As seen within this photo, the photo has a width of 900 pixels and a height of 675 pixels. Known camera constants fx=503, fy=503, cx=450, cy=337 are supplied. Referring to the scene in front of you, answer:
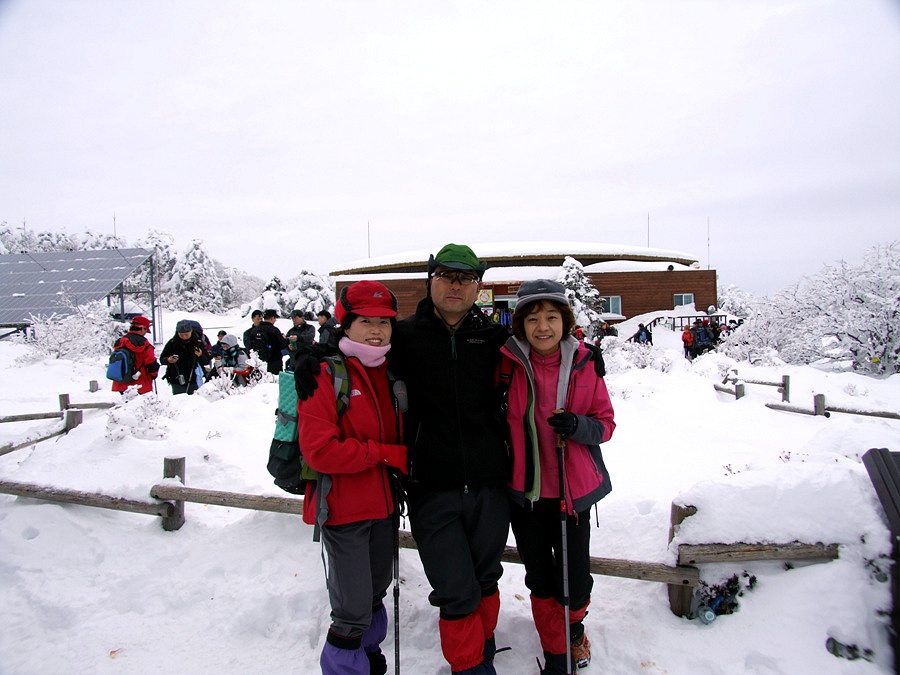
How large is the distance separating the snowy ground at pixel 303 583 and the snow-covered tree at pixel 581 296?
63.3ft

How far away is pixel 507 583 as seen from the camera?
12.1 feet

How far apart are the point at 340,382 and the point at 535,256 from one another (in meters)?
37.6

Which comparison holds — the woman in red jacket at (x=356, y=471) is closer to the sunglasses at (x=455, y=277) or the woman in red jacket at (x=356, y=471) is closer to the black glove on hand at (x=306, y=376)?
the black glove on hand at (x=306, y=376)

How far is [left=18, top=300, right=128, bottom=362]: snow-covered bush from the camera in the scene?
17666 mm

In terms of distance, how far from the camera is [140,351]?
23.5 ft

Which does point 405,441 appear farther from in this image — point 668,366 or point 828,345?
point 828,345

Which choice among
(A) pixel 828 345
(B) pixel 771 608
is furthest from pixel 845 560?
(A) pixel 828 345

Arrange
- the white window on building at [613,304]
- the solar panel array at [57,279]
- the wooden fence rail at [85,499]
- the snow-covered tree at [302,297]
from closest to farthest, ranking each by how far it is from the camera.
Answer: the wooden fence rail at [85,499] → the solar panel array at [57,279] → the white window on building at [613,304] → the snow-covered tree at [302,297]

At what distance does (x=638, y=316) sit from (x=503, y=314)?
Answer: 35.3 ft

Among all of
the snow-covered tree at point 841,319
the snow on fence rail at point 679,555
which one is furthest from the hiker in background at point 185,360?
the snow-covered tree at point 841,319

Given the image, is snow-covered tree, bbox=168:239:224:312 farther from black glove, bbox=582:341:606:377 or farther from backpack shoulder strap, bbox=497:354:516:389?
black glove, bbox=582:341:606:377

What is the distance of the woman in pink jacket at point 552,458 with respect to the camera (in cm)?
275

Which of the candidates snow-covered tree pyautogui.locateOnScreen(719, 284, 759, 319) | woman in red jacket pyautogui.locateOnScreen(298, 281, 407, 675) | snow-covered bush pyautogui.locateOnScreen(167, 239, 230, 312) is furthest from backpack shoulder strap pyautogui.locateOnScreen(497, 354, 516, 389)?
snow-covered bush pyautogui.locateOnScreen(167, 239, 230, 312)

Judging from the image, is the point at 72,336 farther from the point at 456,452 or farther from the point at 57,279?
the point at 456,452
